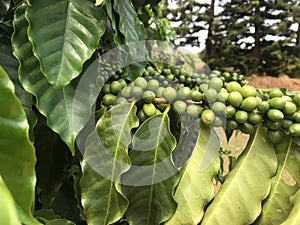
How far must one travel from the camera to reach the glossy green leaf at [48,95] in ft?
1.98

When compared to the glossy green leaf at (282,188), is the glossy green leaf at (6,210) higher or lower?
higher

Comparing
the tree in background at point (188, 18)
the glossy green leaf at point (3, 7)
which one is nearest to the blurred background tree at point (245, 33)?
the tree in background at point (188, 18)

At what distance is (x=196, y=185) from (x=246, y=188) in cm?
8

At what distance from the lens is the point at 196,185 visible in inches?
26.9

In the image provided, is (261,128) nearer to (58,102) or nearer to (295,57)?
(58,102)

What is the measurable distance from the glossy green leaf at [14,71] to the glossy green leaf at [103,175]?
0.11 m

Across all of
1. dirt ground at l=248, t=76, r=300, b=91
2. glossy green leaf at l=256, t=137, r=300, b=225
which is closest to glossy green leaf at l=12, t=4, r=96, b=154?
glossy green leaf at l=256, t=137, r=300, b=225

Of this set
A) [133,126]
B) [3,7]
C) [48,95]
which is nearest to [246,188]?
[133,126]

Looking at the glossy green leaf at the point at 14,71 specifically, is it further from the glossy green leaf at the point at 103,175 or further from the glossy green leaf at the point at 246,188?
the glossy green leaf at the point at 246,188

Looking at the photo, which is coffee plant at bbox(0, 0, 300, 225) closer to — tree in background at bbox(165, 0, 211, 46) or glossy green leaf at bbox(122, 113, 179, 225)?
glossy green leaf at bbox(122, 113, 179, 225)

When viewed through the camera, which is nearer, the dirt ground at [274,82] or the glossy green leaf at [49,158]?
the glossy green leaf at [49,158]

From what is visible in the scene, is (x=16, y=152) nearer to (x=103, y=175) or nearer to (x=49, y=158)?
(x=103, y=175)

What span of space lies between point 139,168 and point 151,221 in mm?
85

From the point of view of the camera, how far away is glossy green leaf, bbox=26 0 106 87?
0.60 metres
